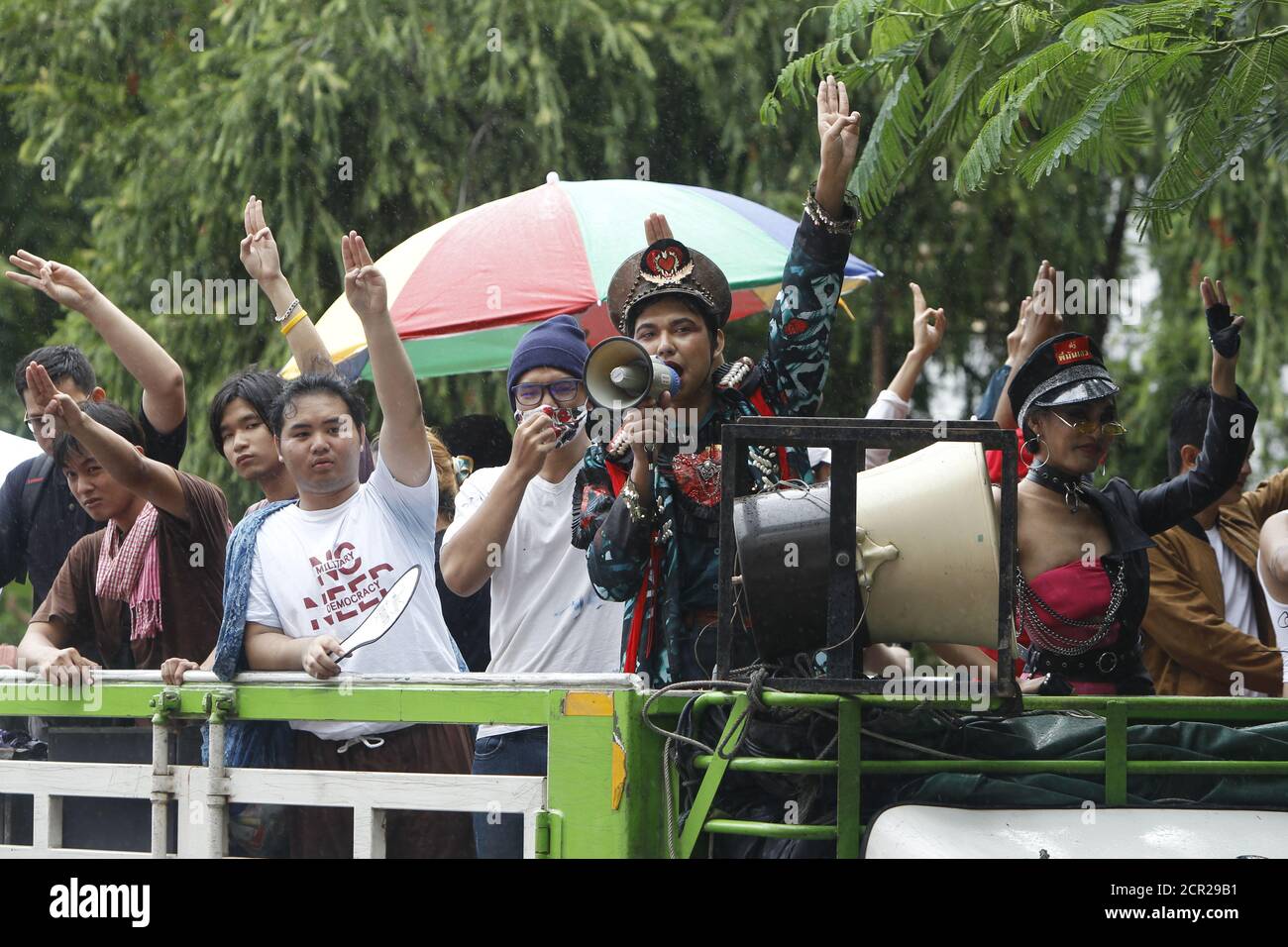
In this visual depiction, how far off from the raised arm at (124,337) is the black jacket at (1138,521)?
2.79 meters

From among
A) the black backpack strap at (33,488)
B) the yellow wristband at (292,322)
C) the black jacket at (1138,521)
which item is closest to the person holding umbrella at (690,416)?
the black jacket at (1138,521)

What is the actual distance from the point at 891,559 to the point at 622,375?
686 millimetres

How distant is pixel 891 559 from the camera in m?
3.09

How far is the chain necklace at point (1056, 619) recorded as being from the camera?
383 centimetres

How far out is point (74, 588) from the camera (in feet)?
16.4

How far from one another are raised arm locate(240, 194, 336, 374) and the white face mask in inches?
34.0

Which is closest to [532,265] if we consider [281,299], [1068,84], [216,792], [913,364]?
[281,299]

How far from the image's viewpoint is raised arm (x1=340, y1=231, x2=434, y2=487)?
4.11 metres

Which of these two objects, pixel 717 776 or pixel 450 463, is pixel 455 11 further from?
pixel 717 776

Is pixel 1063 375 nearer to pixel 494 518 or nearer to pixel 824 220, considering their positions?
pixel 824 220

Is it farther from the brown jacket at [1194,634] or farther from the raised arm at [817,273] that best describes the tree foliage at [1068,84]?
the brown jacket at [1194,634]

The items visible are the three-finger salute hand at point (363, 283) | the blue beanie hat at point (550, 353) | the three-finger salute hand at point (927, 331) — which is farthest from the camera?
the three-finger salute hand at point (927, 331)

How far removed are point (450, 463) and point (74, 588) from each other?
1.39 meters
